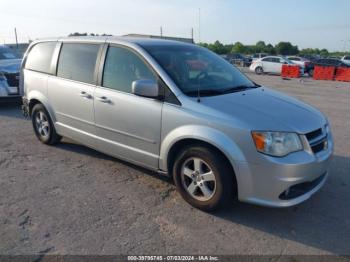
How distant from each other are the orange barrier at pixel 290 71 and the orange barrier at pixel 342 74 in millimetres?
2665

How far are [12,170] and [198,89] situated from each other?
2915 mm

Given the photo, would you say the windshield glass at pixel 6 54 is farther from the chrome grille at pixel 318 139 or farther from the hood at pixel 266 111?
the chrome grille at pixel 318 139

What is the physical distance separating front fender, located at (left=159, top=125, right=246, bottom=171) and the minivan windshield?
1.48 feet

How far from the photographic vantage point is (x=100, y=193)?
13.3 feet

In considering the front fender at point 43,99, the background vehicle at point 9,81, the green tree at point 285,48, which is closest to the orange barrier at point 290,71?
the background vehicle at point 9,81

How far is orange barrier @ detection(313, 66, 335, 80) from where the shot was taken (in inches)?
883

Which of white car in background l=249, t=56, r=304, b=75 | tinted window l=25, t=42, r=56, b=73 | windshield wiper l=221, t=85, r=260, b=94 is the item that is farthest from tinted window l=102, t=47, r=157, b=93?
white car in background l=249, t=56, r=304, b=75

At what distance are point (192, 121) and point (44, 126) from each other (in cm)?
332

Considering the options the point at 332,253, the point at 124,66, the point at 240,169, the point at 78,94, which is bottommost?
the point at 332,253

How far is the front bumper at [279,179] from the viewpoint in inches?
124

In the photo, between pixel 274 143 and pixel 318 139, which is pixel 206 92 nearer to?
pixel 274 143

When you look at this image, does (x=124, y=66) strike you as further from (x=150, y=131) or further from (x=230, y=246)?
→ (x=230, y=246)

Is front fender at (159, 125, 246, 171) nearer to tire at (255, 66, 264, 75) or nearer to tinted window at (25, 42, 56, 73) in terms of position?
tinted window at (25, 42, 56, 73)

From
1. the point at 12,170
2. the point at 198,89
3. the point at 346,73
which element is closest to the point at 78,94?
the point at 12,170
